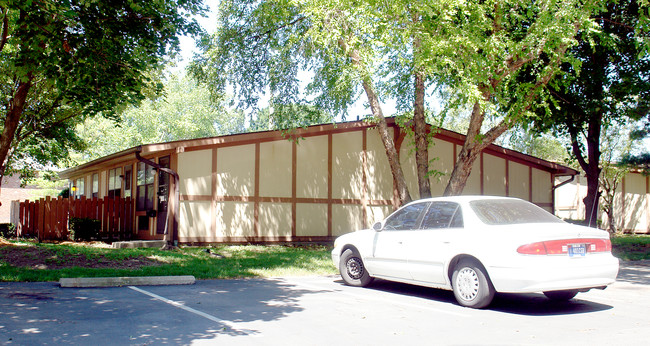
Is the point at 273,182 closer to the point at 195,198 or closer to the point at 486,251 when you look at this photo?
the point at 195,198

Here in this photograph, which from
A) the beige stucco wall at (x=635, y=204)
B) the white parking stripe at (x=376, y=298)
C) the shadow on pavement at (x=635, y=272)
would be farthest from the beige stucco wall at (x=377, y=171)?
the beige stucco wall at (x=635, y=204)

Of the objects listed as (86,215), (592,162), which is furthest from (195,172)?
(592,162)

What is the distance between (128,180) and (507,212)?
16304mm

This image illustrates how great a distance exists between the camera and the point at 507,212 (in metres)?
8.05

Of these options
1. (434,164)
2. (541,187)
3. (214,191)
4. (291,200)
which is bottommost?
(291,200)

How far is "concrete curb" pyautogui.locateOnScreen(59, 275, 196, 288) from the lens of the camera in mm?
9203

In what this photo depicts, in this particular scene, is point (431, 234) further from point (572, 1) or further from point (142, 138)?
point (142, 138)

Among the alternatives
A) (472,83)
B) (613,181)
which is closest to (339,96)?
(472,83)

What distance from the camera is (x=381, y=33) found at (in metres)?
13.3

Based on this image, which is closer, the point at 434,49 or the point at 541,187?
the point at 434,49

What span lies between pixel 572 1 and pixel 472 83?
285cm

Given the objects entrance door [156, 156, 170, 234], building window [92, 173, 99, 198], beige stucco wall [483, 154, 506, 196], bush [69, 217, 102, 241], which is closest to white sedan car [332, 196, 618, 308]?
entrance door [156, 156, 170, 234]

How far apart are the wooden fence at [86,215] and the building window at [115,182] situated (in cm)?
233

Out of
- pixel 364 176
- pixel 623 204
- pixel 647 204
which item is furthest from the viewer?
pixel 647 204
